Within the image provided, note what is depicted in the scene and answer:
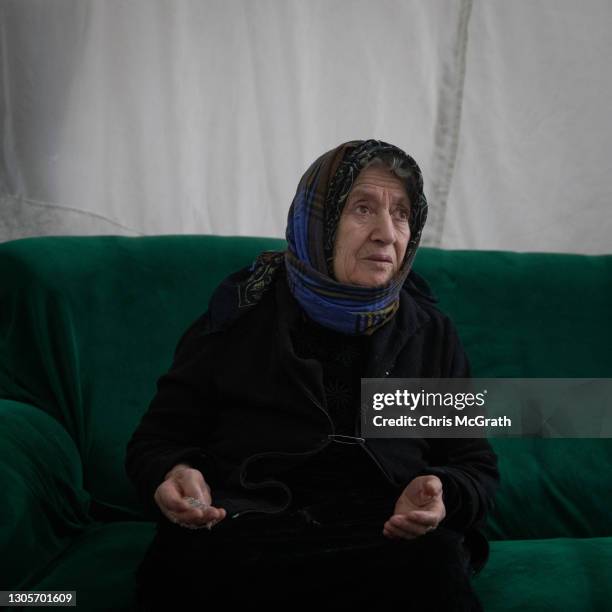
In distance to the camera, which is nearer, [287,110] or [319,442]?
[319,442]

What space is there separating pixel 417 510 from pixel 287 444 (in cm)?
27

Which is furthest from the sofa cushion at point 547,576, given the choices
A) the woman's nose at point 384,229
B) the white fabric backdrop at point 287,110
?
the white fabric backdrop at point 287,110

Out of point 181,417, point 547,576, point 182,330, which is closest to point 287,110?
point 182,330

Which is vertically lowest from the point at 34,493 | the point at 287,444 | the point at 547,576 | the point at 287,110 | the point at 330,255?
the point at 547,576

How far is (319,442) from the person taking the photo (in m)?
1.48

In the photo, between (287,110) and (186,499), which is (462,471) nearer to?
(186,499)

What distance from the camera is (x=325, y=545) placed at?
4.42 feet

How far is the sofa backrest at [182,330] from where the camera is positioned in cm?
190

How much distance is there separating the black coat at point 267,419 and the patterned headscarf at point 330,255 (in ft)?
0.13

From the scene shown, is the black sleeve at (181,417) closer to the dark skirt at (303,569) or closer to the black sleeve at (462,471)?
the dark skirt at (303,569)

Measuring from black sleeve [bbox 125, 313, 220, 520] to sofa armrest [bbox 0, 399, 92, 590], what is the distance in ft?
0.68

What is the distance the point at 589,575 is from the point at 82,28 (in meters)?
2.00

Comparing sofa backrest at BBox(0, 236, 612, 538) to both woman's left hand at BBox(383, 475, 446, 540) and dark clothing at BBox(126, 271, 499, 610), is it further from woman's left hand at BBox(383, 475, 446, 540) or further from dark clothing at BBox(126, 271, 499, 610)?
woman's left hand at BBox(383, 475, 446, 540)

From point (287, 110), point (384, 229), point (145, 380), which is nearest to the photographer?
point (384, 229)
